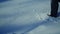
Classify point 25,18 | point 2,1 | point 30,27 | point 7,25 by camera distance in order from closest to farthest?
point 30,27 < point 7,25 < point 25,18 < point 2,1

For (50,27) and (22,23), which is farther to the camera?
(22,23)

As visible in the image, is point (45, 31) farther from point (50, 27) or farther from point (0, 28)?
point (0, 28)

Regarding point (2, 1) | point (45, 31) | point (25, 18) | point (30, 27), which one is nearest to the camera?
point (45, 31)

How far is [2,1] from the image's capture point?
6.45 meters

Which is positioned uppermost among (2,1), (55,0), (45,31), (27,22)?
(2,1)

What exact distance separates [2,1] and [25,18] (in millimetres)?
2948

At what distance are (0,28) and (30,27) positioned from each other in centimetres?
78

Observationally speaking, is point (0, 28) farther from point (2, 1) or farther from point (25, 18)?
point (2, 1)

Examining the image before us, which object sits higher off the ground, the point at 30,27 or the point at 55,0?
the point at 55,0

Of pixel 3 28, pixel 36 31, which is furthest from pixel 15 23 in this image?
pixel 36 31

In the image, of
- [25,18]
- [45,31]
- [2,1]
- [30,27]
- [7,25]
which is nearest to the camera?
[45,31]

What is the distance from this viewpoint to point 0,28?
3.34m

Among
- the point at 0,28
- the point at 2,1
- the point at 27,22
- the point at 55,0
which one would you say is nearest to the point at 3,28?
the point at 0,28

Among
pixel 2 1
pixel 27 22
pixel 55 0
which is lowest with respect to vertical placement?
pixel 27 22
